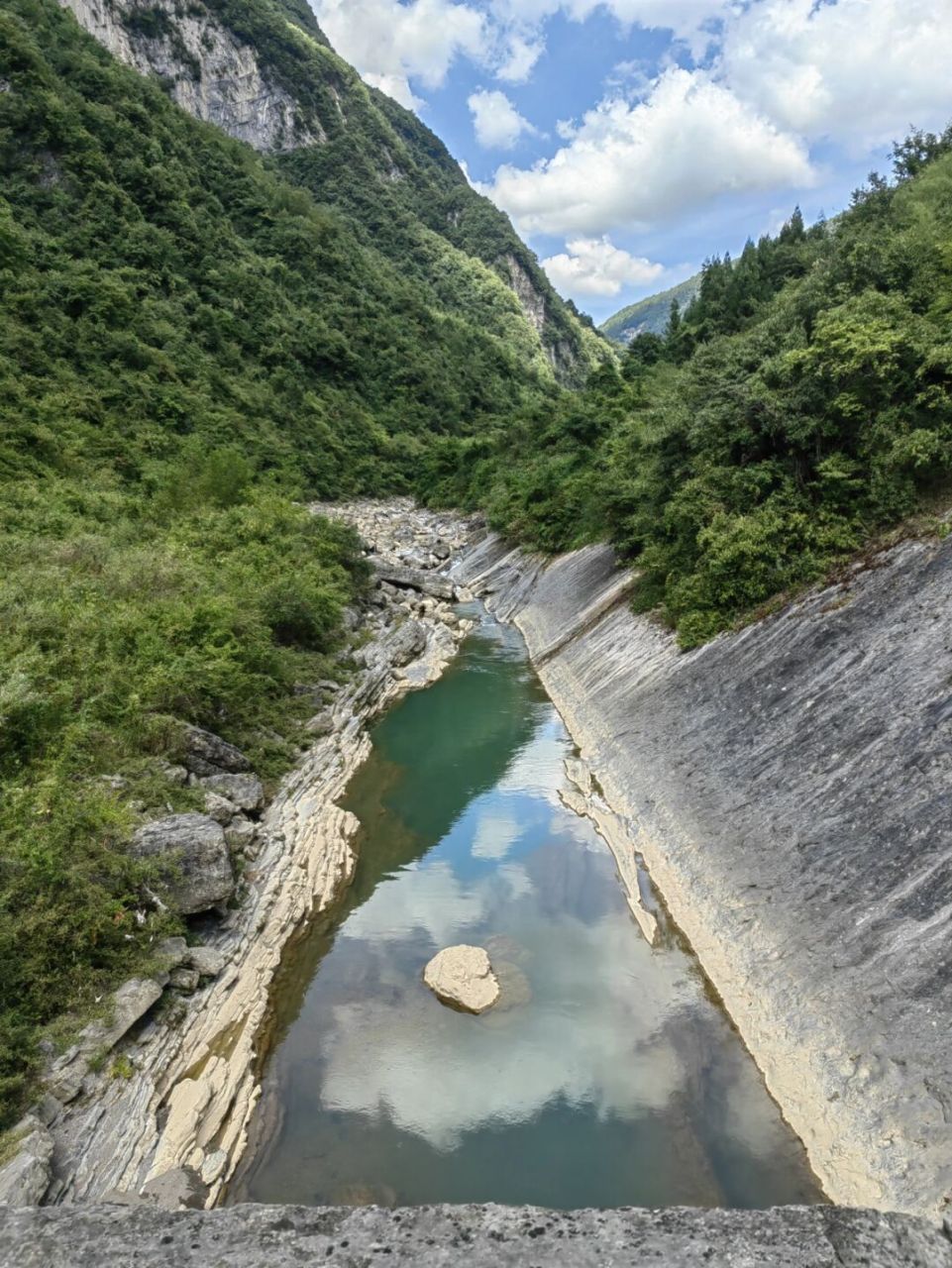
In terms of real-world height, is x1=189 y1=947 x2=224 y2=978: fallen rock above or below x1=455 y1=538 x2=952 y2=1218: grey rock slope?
above

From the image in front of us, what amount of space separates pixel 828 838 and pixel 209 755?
1311 cm

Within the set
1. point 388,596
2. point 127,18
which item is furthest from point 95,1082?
point 127,18

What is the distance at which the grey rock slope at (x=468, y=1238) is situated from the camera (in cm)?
607

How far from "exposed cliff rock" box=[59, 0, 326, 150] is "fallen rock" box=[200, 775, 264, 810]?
125956mm

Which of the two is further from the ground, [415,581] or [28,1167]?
[415,581]

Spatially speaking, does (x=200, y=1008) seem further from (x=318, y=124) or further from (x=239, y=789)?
(x=318, y=124)

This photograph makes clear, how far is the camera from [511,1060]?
10.2 metres

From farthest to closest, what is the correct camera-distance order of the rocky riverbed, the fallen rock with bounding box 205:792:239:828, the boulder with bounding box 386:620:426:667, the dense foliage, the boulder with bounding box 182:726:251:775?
the boulder with bounding box 386:620:426:667
the dense foliage
the boulder with bounding box 182:726:251:775
the fallen rock with bounding box 205:792:239:828
the rocky riverbed

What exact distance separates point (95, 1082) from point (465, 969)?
5529mm

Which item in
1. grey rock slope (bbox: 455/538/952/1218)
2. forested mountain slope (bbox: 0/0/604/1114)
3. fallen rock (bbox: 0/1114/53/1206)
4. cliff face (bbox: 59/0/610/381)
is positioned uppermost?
cliff face (bbox: 59/0/610/381)

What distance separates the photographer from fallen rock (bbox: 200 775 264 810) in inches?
607

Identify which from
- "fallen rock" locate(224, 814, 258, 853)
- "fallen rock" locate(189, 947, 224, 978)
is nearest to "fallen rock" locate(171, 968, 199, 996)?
"fallen rock" locate(189, 947, 224, 978)

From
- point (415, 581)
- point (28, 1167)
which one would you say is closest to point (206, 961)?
point (28, 1167)

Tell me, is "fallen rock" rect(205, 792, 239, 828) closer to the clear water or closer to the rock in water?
the clear water
